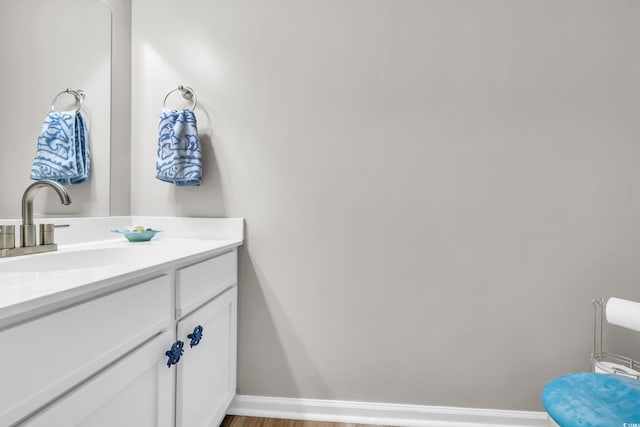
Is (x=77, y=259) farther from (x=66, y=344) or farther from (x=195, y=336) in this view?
(x=66, y=344)

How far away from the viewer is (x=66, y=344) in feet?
1.95

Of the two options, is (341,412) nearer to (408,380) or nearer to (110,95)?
(408,380)

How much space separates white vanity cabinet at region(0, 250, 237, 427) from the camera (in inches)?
20.9

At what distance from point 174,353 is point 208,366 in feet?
1.04

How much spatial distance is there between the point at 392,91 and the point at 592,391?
1255 mm

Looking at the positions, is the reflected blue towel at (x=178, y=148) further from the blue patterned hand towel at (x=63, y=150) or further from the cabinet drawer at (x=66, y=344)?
the cabinet drawer at (x=66, y=344)

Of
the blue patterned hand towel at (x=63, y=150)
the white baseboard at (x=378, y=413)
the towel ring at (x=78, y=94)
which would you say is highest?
the towel ring at (x=78, y=94)

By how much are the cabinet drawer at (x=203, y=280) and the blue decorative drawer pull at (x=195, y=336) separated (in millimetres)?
66


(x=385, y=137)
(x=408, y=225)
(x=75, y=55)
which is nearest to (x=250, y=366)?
(x=408, y=225)

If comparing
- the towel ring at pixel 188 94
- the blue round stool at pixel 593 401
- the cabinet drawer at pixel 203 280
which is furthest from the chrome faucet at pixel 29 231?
the blue round stool at pixel 593 401

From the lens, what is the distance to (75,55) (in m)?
1.26

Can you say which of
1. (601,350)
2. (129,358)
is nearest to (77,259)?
(129,358)

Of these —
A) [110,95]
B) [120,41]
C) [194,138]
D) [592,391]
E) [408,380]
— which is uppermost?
[120,41]

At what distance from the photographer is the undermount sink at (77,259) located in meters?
0.91
